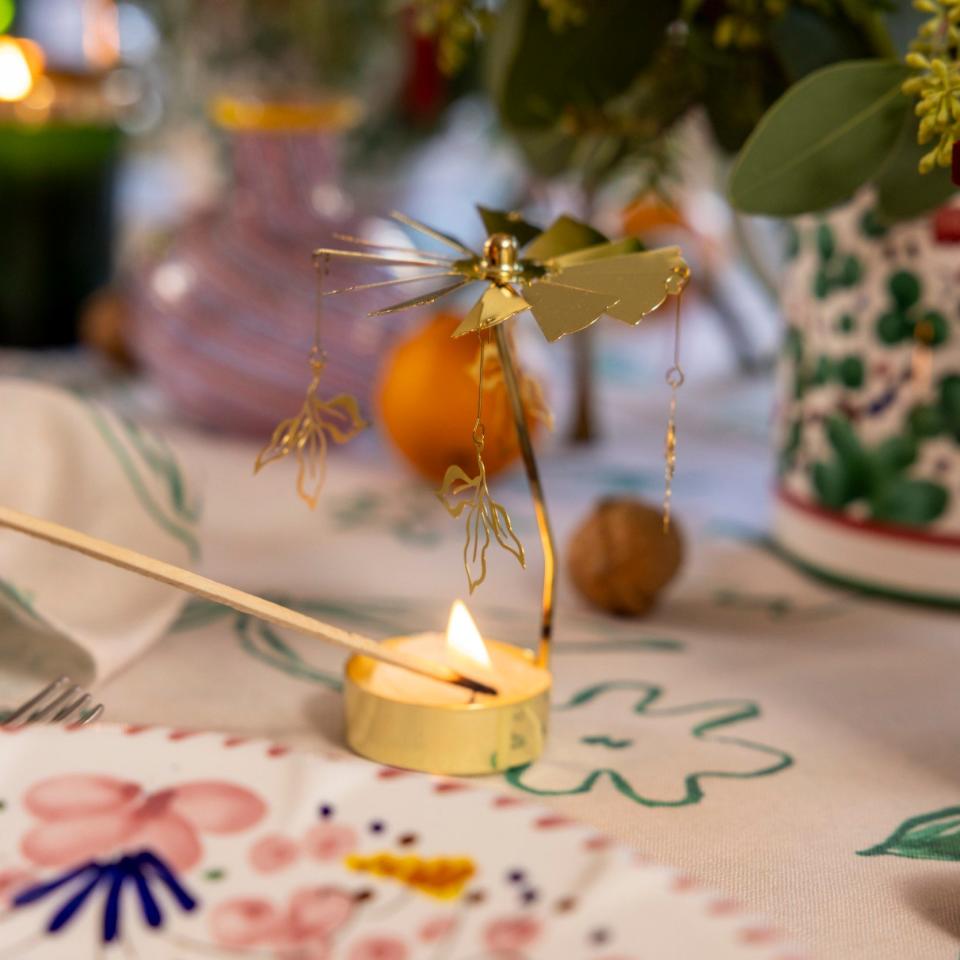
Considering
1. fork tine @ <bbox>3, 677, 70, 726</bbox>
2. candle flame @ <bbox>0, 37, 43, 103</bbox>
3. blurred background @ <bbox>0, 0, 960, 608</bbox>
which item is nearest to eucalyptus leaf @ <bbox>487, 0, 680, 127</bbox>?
blurred background @ <bbox>0, 0, 960, 608</bbox>

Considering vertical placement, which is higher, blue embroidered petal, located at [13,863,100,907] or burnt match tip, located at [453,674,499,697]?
burnt match tip, located at [453,674,499,697]

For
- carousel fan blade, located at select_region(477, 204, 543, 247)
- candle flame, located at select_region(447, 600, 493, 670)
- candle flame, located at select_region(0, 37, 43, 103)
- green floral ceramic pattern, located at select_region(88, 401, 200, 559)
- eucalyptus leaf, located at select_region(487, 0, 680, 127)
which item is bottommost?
candle flame, located at select_region(447, 600, 493, 670)

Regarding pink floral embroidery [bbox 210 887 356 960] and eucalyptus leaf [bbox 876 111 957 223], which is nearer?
pink floral embroidery [bbox 210 887 356 960]

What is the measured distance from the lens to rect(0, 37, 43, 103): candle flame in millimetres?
762

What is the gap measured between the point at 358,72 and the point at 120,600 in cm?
55

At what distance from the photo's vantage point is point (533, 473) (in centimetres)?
31

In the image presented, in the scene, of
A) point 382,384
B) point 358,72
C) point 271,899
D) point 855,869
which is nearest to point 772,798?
point 855,869

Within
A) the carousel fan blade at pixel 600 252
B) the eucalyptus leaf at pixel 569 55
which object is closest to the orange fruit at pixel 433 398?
the eucalyptus leaf at pixel 569 55

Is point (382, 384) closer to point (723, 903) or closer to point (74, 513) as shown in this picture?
point (74, 513)

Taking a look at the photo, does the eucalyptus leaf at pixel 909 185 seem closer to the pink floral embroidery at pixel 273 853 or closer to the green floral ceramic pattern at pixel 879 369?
the green floral ceramic pattern at pixel 879 369

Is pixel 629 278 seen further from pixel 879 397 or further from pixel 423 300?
pixel 879 397

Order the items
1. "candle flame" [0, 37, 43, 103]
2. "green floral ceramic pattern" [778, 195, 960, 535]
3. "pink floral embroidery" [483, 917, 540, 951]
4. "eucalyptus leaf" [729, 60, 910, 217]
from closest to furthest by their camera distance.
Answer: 1. "pink floral embroidery" [483, 917, 540, 951]
2. "eucalyptus leaf" [729, 60, 910, 217]
3. "green floral ceramic pattern" [778, 195, 960, 535]
4. "candle flame" [0, 37, 43, 103]

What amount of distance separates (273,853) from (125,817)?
0.09 ft

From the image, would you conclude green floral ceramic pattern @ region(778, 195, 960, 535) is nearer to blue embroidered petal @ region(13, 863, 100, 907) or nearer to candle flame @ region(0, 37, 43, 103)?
blue embroidered petal @ region(13, 863, 100, 907)
